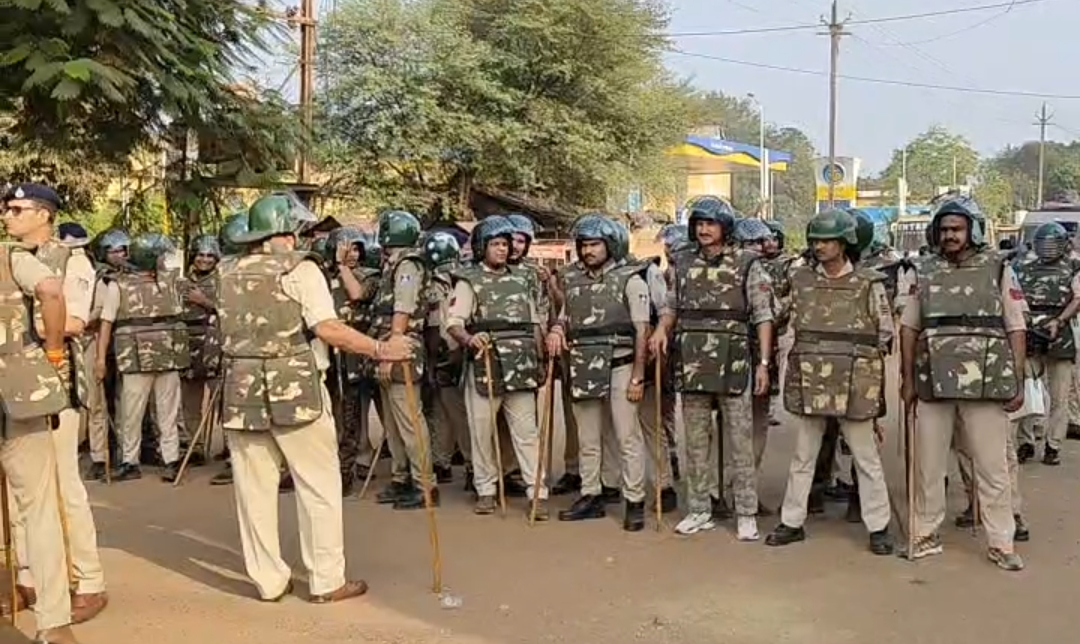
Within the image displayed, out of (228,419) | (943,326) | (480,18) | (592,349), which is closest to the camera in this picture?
(228,419)

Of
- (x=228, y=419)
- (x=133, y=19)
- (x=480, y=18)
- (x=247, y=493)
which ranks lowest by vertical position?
(x=247, y=493)

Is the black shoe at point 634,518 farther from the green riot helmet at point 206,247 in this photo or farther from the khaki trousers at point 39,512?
the green riot helmet at point 206,247

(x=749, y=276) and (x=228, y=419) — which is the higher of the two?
(x=749, y=276)

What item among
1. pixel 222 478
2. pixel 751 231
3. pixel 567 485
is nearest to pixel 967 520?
pixel 567 485

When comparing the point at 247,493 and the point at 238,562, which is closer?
the point at 247,493

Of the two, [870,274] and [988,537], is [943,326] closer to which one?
[870,274]

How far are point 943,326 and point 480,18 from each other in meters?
21.3

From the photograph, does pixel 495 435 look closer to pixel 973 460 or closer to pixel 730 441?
pixel 730 441

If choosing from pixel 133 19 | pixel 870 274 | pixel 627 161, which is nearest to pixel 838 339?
pixel 870 274

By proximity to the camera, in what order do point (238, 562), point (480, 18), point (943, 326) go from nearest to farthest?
1. point (943, 326)
2. point (238, 562)
3. point (480, 18)

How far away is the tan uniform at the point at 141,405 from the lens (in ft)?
27.2

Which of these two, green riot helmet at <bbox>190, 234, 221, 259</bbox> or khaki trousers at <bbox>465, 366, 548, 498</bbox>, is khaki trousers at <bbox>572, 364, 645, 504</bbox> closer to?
khaki trousers at <bbox>465, 366, 548, 498</bbox>

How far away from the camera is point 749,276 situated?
641 centimetres

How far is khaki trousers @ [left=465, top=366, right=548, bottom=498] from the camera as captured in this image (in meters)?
7.05
